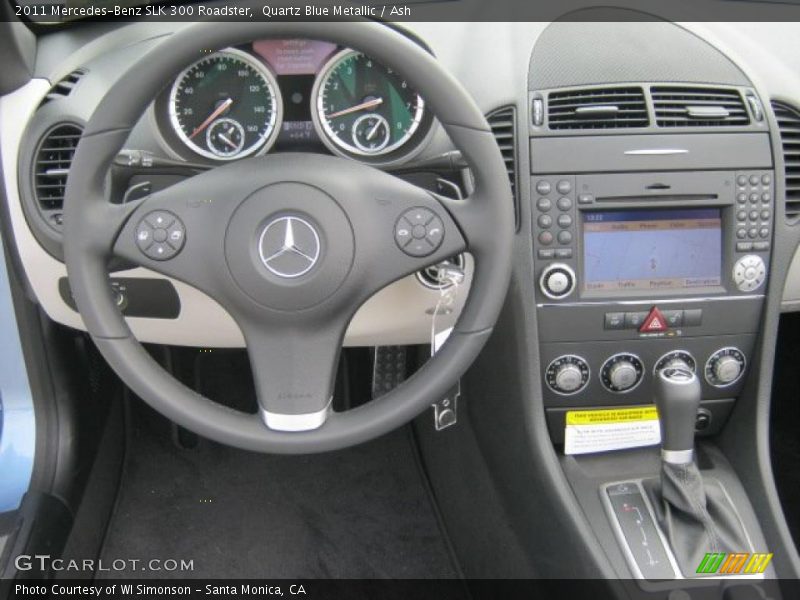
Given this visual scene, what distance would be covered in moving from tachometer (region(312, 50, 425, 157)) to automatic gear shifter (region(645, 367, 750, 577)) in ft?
1.93

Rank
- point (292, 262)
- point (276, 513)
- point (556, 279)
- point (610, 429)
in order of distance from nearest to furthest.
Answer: point (292, 262)
point (556, 279)
point (610, 429)
point (276, 513)

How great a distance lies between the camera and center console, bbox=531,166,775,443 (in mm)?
1422

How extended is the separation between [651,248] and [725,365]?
0.88ft

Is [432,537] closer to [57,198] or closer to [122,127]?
[57,198]

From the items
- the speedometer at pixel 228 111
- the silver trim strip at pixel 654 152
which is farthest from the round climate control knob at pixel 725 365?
the speedometer at pixel 228 111

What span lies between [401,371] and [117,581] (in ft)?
2.67

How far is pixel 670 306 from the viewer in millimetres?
1466

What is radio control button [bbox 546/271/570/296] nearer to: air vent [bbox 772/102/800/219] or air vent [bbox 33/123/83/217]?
air vent [bbox 772/102/800/219]

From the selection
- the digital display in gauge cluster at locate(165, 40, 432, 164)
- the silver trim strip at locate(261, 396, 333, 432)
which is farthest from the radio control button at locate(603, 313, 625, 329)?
the silver trim strip at locate(261, 396, 333, 432)

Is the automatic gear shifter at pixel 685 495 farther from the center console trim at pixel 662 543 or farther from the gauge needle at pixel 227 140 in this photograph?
the gauge needle at pixel 227 140

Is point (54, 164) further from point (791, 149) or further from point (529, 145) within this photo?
point (791, 149)

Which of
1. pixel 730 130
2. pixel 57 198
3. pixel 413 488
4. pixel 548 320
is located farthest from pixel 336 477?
pixel 730 130

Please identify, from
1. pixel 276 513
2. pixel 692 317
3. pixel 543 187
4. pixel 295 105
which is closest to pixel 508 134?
pixel 543 187

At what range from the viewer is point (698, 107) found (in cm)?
145
